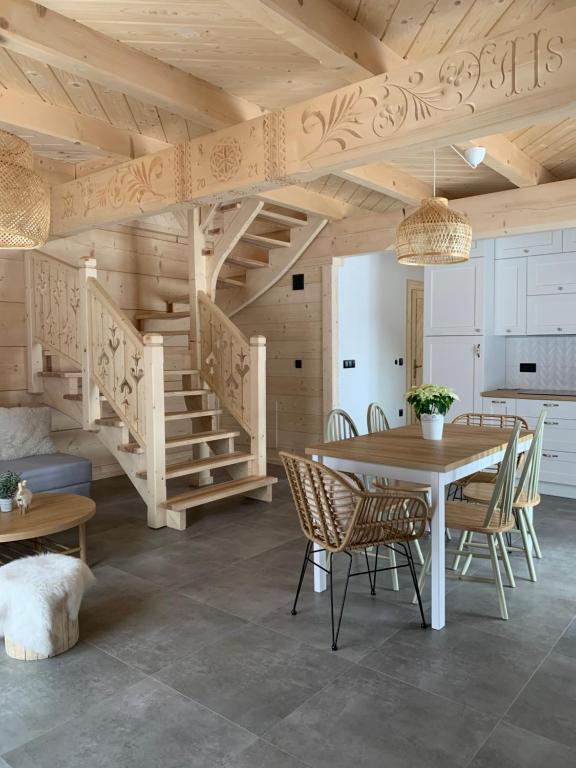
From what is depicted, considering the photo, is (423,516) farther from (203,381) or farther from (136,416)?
(203,381)

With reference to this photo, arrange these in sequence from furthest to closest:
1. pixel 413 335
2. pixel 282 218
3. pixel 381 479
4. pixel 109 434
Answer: pixel 413 335
pixel 282 218
pixel 109 434
pixel 381 479

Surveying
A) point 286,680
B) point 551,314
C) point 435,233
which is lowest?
point 286,680

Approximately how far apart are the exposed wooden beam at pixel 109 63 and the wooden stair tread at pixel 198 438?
2303mm

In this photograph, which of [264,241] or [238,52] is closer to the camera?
[238,52]

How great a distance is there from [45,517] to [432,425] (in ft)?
7.39

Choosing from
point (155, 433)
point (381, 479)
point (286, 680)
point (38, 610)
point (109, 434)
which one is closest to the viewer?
point (286, 680)

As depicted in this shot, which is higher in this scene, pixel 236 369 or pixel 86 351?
pixel 86 351

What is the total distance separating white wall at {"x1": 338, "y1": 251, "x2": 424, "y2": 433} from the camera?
21.2 feet

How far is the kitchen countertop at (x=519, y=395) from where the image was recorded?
5044 mm

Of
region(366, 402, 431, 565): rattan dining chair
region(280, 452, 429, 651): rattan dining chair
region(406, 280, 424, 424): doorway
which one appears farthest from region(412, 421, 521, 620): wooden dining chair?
region(406, 280, 424, 424): doorway

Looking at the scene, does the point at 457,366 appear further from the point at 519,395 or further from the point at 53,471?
the point at 53,471

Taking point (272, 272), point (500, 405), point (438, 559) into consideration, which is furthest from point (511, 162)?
point (272, 272)

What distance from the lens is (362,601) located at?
2.99 meters

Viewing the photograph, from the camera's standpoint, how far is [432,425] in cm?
341
